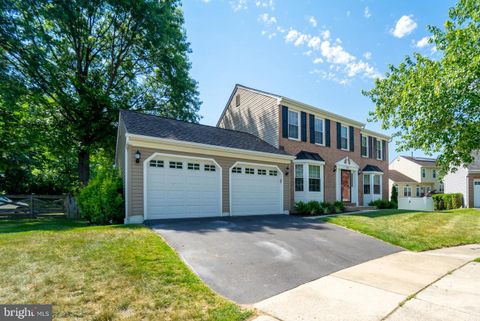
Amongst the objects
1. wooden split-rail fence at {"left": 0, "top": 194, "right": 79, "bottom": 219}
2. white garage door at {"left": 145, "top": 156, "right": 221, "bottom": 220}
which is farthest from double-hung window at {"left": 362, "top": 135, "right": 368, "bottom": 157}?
wooden split-rail fence at {"left": 0, "top": 194, "right": 79, "bottom": 219}

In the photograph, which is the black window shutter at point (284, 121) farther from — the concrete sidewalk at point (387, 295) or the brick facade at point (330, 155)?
the concrete sidewalk at point (387, 295)

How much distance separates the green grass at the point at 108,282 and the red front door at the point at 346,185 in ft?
48.4

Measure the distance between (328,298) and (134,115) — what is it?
10.6 metres

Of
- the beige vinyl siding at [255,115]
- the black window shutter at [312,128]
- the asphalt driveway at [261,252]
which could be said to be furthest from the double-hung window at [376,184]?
the asphalt driveway at [261,252]

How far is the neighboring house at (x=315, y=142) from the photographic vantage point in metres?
14.5

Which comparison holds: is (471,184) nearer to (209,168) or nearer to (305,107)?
(305,107)

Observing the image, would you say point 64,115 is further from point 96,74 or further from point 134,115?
point 134,115

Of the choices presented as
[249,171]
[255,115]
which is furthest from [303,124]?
[249,171]

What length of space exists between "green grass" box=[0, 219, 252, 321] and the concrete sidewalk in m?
0.91

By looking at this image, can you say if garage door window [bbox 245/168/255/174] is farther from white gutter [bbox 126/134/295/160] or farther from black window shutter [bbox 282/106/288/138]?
black window shutter [bbox 282/106/288/138]

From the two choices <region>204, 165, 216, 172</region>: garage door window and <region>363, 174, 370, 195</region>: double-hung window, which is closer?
<region>204, 165, 216, 172</region>: garage door window

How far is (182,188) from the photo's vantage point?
Result: 32.3ft

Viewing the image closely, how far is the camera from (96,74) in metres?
17.3

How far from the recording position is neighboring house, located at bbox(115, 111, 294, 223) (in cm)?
893
